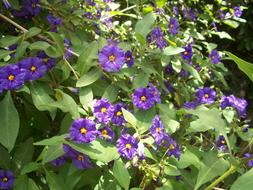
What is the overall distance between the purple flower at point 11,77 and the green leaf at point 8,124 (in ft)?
0.16

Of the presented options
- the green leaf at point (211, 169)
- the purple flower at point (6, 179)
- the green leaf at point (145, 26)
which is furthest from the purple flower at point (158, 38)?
the purple flower at point (6, 179)

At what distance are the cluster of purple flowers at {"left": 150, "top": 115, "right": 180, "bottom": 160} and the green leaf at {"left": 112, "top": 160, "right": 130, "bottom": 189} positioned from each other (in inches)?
7.8

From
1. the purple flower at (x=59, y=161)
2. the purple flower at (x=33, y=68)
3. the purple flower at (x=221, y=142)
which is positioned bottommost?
the purple flower at (x=221, y=142)

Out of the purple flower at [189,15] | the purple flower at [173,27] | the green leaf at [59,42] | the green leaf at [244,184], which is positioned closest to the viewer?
the green leaf at [244,184]

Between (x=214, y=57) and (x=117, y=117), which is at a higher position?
(x=117, y=117)

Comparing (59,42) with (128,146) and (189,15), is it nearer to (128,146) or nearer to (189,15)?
(128,146)

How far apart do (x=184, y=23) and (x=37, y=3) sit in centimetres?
129

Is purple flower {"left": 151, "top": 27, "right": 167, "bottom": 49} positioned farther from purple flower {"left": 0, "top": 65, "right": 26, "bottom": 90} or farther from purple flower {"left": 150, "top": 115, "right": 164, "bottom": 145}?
purple flower {"left": 0, "top": 65, "right": 26, "bottom": 90}

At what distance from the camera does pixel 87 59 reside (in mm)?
1667

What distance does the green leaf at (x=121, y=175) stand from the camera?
143cm

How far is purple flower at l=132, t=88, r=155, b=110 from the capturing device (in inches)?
64.4

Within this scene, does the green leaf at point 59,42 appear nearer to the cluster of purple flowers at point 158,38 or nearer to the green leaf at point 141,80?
the green leaf at point 141,80

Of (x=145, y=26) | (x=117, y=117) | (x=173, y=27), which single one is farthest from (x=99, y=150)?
(x=173, y=27)

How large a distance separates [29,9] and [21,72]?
2.16 ft
